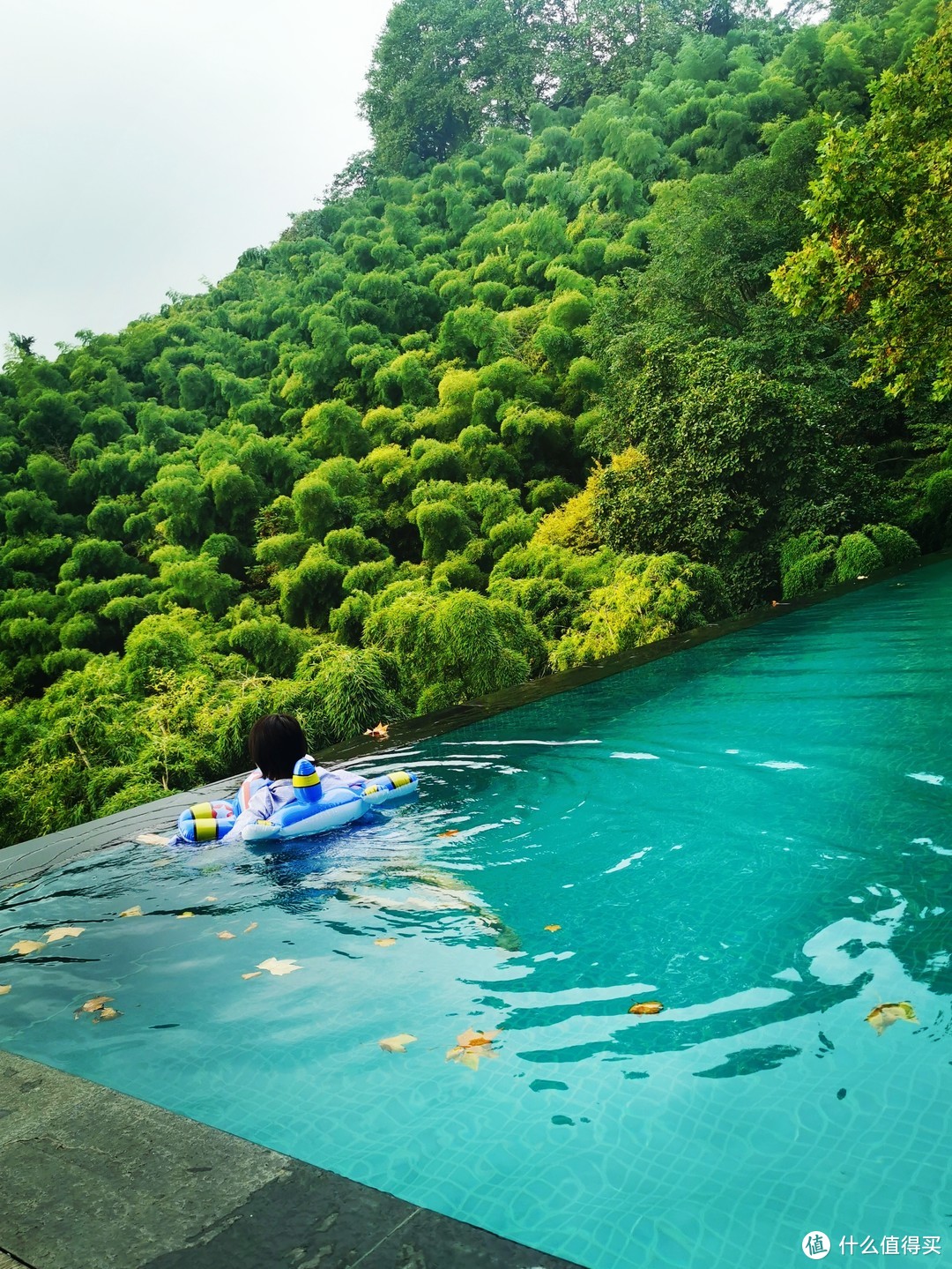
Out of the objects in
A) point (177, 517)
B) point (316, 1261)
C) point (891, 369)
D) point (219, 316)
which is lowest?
point (316, 1261)

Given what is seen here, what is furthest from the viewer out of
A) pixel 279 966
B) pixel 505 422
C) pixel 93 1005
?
pixel 505 422

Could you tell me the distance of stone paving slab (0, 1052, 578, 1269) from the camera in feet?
4.68

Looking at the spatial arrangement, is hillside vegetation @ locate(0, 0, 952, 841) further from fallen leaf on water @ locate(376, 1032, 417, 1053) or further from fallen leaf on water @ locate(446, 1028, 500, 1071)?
fallen leaf on water @ locate(446, 1028, 500, 1071)

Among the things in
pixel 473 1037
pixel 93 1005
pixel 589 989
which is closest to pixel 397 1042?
pixel 473 1037

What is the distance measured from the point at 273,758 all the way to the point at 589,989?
210 cm

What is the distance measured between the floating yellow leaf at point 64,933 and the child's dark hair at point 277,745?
1.02 meters

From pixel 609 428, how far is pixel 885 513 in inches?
194

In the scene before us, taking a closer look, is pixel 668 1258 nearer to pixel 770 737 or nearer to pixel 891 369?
pixel 770 737

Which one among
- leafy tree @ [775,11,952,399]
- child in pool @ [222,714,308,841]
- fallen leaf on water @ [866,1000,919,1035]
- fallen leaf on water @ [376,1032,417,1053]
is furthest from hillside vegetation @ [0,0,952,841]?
fallen leaf on water @ [866,1000,919,1035]

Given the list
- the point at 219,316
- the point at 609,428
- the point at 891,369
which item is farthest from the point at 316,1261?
the point at 219,316

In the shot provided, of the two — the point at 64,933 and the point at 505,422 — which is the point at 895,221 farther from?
the point at 505,422

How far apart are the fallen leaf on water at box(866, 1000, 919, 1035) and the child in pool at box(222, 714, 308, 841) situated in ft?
8.71

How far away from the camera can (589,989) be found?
2447mm

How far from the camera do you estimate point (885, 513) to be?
13.5m
